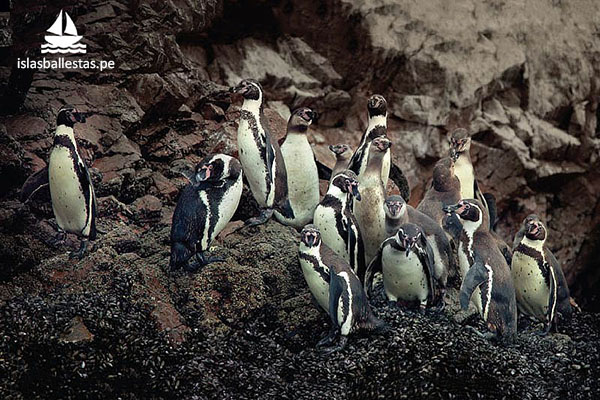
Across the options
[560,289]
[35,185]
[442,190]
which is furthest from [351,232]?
[35,185]

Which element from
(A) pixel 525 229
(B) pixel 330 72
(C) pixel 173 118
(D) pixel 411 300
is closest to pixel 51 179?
(C) pixel 173 118

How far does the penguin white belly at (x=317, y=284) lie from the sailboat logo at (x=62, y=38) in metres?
3.05

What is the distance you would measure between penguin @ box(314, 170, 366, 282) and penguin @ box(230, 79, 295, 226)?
0.63 metres

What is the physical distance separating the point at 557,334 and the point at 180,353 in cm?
272

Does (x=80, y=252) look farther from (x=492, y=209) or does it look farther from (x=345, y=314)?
(x=492, y=209)

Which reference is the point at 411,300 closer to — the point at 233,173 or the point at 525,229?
the point at 525,229

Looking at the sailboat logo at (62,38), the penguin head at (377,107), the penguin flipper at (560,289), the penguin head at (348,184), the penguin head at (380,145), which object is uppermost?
the sailboat logo at (62,38)

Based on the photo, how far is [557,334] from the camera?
6109 millimetres

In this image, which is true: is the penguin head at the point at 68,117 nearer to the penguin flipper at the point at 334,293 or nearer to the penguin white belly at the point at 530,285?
the penguin flipper at the point at 334,293

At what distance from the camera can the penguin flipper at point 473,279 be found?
541cm

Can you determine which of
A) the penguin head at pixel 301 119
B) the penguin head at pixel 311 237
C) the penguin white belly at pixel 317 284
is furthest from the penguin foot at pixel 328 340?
the penguin head at pixel 301 119

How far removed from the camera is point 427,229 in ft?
20.4

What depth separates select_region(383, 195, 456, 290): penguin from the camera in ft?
19.6

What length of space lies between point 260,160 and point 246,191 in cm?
61
